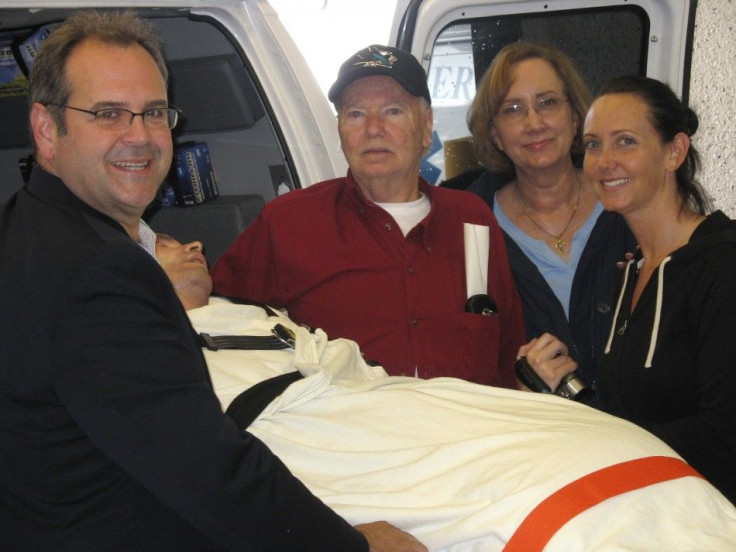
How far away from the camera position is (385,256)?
2.51m

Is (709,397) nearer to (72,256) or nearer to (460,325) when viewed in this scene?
(460,325)

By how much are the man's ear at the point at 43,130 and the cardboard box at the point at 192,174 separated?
1.75 m

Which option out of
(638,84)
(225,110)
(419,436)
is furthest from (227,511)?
(225,110)

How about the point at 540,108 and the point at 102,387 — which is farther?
the point at 540,108

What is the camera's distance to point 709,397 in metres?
1.93

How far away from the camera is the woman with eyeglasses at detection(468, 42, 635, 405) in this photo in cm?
269

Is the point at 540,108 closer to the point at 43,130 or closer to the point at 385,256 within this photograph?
the point at 385,256

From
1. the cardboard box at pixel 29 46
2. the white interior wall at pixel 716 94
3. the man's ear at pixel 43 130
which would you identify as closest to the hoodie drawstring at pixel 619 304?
the white interior wall at pixel 716 94

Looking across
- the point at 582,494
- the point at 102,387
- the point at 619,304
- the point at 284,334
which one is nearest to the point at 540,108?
the point at 619,304

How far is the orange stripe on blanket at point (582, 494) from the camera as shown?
1.46m

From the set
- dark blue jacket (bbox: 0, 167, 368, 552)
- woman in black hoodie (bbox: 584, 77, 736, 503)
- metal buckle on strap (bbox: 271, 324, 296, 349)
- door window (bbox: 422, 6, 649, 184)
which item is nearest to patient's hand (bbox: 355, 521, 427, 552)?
dark blue jacket (bbox: 0, 167, 368, 552)

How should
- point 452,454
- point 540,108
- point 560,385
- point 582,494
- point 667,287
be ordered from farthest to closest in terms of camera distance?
point 540,108 < point 560,385 < point 667,287 < point 452,454 < point 582,494

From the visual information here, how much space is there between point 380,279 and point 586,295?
2.34ft

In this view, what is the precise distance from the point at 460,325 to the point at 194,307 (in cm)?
79
